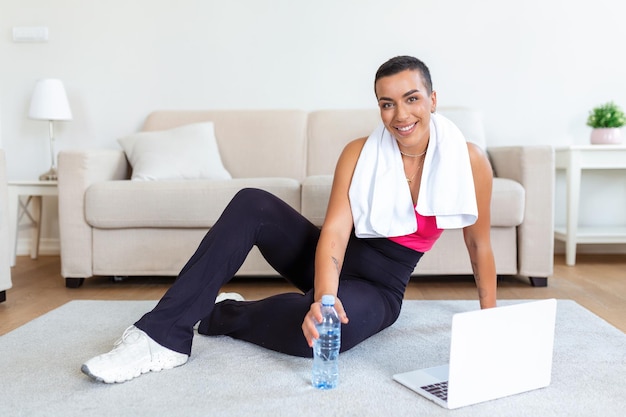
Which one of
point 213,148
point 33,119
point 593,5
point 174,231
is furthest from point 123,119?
point 593,5

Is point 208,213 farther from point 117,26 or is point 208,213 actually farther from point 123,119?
point 117,26

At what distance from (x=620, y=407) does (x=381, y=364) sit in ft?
1.78

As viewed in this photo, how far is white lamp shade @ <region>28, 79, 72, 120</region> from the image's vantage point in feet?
11.1

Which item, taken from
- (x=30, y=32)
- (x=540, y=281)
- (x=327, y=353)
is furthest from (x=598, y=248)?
(x=30, y=32)

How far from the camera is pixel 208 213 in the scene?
8.50ft

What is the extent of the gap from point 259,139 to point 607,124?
5.87ft

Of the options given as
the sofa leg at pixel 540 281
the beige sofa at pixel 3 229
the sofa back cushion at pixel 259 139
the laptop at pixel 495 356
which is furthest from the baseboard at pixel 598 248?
the beige sofa at pixel 3 229

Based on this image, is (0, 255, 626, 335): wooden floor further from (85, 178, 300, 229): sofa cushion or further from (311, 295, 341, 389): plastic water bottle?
(311, 295, 341, 389): plastic water bottle

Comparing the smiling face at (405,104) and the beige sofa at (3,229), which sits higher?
the smiling face at (405,104)

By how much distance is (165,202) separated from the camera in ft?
8.52

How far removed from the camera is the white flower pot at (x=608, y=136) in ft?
10.6

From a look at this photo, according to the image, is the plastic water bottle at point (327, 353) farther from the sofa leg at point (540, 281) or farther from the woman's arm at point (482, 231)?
the sofa leg at point (540, 281)

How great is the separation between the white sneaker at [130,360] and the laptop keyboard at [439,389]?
1.99ft

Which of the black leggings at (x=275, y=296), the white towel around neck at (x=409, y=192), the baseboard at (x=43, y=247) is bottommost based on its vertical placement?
the baseboard at (x=43, y=247)
